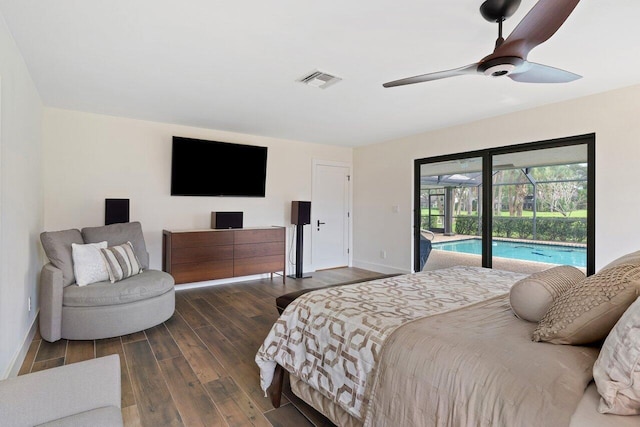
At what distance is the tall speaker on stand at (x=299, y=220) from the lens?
17.1ft

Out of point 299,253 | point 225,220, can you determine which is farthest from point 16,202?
point 299,253

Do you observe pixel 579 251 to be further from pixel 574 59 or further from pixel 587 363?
pixel 587 363

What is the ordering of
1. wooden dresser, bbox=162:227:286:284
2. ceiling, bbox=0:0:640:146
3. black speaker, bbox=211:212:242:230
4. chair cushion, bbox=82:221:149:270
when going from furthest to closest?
black speaker, bbox=211:212:242:230, wooden dresser, bbox=162:227:286:284, chair cushion, bbox=82:221:149:270, ceiling, bbox=0:0:640:146

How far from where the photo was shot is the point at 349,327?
153 centimetres

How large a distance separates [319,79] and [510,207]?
114 inches

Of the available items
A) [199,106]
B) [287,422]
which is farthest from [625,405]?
[199,106]

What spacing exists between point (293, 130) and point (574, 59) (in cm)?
331

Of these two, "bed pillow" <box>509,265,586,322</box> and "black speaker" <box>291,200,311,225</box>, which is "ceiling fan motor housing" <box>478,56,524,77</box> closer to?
"bed pillow" <box>509,265,586,322</box>

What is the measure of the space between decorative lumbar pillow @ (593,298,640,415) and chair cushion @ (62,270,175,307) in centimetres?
312

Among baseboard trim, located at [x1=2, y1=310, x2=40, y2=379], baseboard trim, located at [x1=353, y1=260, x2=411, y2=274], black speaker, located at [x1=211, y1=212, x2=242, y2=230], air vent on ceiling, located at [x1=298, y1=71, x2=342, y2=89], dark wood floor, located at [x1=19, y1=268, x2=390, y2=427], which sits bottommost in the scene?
dark wood floor, located at [x1=19, y1=268, x2=390, y2=427]

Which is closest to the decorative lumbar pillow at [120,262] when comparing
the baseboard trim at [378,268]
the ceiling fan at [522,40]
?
the ceiling fan at [522,40]

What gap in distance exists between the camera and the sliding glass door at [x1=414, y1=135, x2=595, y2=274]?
3.54 m

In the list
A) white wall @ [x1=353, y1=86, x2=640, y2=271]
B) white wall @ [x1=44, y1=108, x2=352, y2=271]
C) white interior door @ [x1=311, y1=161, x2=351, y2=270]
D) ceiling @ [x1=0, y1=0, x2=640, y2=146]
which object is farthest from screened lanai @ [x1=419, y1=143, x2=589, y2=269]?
white wall @ [x1=44, y1=108, x2=352, y2=271]

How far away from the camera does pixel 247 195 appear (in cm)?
502
